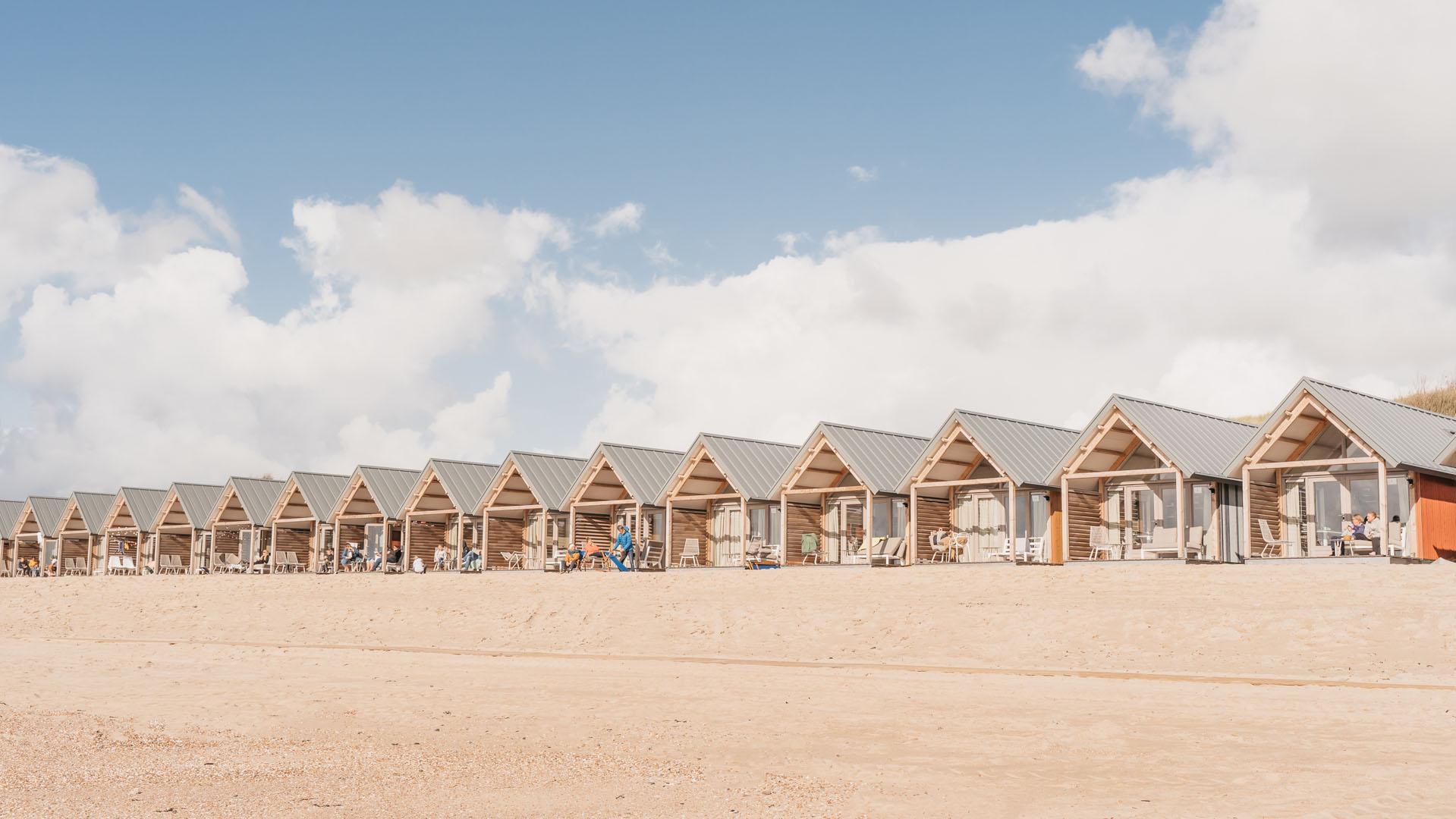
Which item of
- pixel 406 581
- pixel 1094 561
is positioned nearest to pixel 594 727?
pixel 1094 561

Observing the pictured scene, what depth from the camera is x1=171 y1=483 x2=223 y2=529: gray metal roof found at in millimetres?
46438

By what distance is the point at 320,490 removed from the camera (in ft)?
140

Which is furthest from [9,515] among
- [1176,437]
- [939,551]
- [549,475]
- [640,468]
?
[1176,437]

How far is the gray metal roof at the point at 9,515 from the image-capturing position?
184 feet

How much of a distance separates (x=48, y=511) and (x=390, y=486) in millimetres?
21475

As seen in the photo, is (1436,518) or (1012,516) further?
(1012,516)

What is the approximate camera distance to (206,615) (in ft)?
94.5

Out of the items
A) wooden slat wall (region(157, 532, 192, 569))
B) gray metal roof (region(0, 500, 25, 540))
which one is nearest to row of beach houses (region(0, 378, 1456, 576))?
wooden slat wall (region(157, 532, 192, 569))

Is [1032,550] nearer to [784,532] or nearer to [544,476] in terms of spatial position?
[784,532]

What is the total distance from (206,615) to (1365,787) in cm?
2503

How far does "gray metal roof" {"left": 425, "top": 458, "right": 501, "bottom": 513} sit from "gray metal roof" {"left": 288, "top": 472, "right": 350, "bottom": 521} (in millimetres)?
4310

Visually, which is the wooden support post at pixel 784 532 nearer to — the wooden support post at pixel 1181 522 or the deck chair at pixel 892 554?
the deck chair at pixel 892 554

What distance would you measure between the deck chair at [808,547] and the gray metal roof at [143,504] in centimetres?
2692

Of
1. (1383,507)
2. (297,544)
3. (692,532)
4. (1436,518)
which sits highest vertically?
(1383,507)
